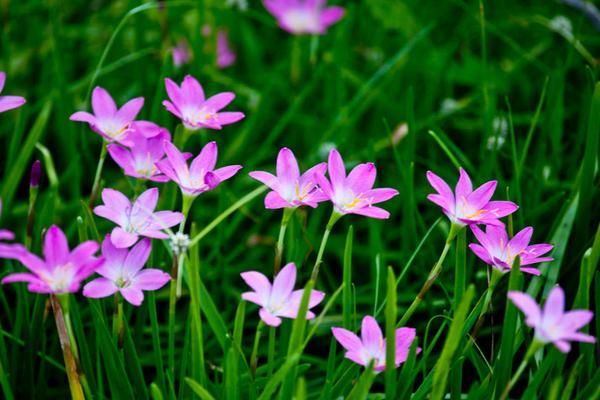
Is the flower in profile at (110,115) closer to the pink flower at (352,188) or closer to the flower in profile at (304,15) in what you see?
the pink flower at (352,188)

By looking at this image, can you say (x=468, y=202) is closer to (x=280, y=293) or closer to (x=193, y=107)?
(x=280, y=293)

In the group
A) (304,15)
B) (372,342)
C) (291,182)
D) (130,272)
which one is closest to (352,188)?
(291,182)

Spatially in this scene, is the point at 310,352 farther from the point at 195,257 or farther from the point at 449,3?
the point at 449,3

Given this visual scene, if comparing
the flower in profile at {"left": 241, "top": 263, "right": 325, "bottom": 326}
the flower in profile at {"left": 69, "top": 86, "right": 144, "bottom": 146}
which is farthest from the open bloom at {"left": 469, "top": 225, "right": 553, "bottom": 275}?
the flower in profile at {"left": 69, "top": 86, "right": 144, "bottom": 146}

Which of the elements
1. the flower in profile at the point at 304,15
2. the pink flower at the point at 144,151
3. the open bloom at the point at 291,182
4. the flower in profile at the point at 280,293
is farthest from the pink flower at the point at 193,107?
the flower in profile at the point at 304,15

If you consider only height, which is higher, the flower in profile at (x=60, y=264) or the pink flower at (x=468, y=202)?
the pink flower at (x=468, y=202)

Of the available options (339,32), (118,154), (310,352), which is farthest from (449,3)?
(118,154)
